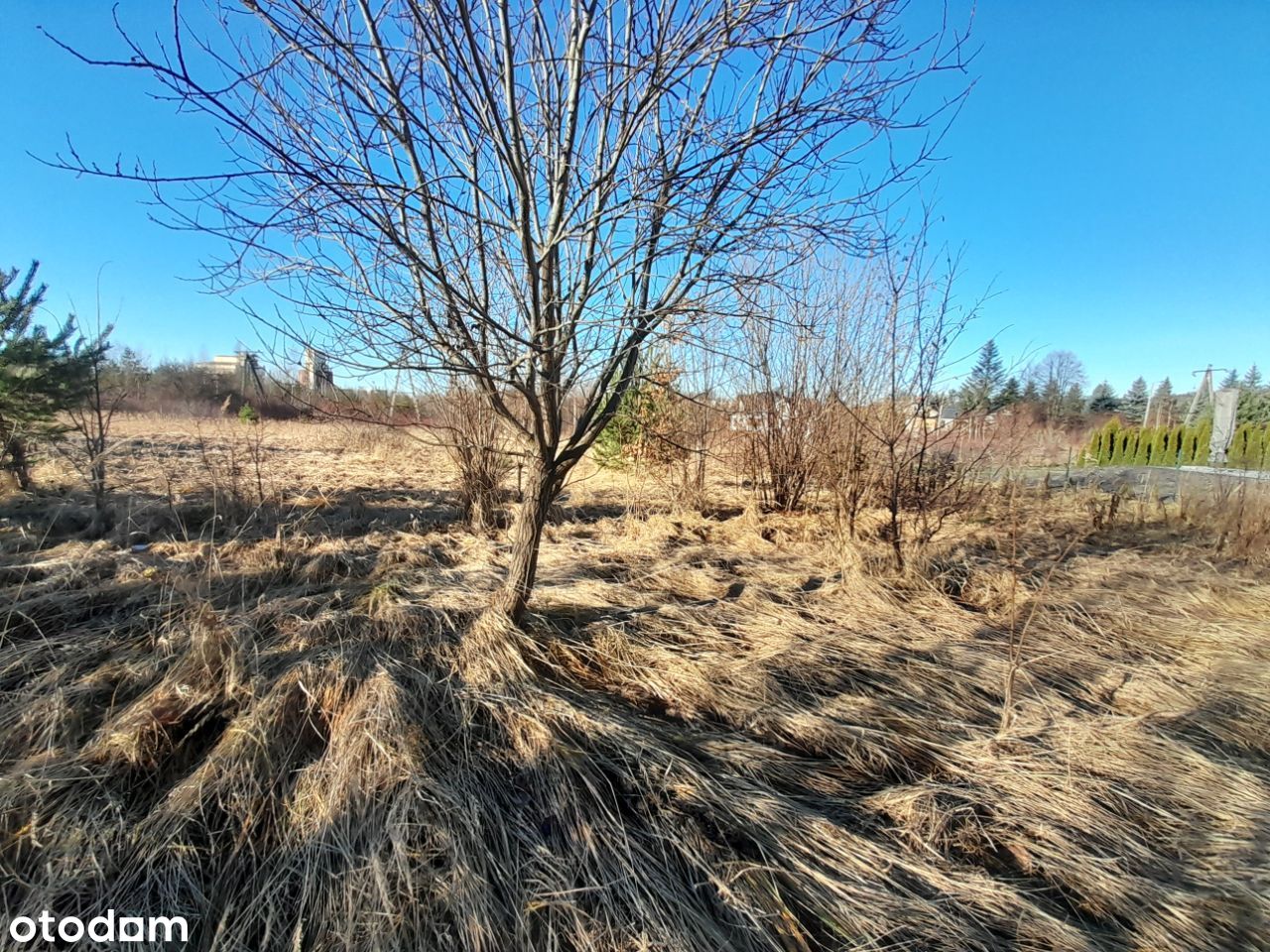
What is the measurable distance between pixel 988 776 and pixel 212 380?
92.8 ft

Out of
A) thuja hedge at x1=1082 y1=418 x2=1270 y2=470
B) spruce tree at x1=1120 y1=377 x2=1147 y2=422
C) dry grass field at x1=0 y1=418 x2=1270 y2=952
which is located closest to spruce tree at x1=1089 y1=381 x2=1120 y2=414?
spruce tree at x1=1120 y1=377 x2=1147 y2=422

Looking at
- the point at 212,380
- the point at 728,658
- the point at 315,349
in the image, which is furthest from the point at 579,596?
the point at 212,380

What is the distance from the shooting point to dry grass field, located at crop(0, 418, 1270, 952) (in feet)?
4.57

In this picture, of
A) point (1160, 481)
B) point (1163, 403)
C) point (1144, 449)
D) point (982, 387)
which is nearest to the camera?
point (982, 387)

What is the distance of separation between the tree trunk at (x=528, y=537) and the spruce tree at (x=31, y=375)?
5.53m

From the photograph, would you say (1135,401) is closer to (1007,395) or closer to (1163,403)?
(1163,403)

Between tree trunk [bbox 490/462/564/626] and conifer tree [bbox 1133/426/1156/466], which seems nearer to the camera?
tree trunk [bbox 490/462/564/626]

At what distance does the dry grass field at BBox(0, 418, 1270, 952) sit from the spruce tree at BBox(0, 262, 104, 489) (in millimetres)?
2282

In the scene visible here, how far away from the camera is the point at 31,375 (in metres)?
4.84

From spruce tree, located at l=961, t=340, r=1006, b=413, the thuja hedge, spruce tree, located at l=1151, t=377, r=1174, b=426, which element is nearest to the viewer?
spruce tree, located at l=961, t=340, r=1006, b=413

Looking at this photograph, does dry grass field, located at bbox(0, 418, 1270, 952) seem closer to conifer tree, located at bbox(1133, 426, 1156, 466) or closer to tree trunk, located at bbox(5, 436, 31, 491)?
tree trunk, located at bbox(5, 436, 31, 491)

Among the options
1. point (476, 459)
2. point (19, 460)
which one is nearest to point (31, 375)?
point (19, 460)
